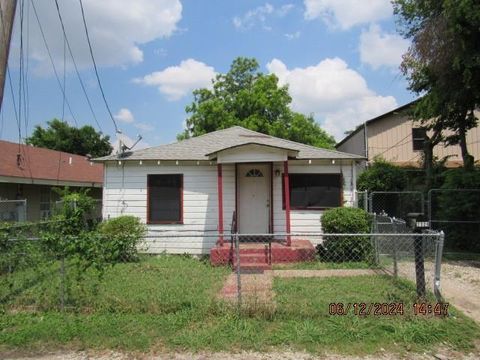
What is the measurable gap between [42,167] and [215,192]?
1113 cm

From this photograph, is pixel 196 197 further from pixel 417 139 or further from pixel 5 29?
pixel 417 139

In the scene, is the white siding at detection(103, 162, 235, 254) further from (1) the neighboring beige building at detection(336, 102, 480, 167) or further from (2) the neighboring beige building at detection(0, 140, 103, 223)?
(1) the neighboring beige building at detection(336, 102, 480, 167)

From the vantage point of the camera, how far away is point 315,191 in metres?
11.5

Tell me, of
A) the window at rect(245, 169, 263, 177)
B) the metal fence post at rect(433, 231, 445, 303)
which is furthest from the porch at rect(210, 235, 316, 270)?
the metal fence post at rect(433, 231, 445, 303)

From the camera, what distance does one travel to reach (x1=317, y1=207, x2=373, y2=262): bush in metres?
9.92

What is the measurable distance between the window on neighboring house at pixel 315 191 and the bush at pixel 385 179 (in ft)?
27.4

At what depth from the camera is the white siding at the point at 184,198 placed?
11.6 meters

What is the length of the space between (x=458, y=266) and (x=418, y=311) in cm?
473

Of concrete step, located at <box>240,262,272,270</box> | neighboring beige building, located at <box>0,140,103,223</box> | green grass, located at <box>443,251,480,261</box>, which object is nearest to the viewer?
concrete step, located at <box>240,262,272,270</box>

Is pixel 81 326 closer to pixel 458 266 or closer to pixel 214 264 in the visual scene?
pixel 214 264

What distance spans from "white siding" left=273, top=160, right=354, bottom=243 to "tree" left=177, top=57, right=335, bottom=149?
70.6 ft

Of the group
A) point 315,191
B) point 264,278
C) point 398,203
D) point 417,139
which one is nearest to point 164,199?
point 315,191

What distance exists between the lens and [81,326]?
208 inches

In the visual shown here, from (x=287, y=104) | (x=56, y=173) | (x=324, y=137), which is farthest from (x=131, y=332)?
(x=324, y=137)
